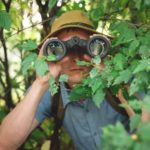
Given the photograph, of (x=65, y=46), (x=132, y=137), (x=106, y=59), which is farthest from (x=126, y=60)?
(x=132, y=137)

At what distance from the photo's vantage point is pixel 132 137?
3.75 feet

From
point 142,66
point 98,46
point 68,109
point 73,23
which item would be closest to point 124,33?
point 98,46

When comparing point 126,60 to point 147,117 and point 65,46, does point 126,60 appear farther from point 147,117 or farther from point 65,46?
point 147,117

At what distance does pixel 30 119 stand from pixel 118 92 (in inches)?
20.7

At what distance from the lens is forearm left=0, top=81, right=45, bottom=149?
2.32 meters

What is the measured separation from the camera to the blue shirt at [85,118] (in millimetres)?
2415

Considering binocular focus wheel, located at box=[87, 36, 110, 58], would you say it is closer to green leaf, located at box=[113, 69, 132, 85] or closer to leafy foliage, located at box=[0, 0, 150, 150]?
leafy foliage, located at box=[0, 0, 150, 150]

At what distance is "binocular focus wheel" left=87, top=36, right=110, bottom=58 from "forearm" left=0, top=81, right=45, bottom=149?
1.18ft

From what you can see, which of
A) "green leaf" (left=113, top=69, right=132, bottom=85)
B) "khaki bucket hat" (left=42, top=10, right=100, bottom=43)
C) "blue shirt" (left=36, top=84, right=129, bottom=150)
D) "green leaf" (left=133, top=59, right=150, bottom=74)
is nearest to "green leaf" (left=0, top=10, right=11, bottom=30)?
"khaki bucket hat" (left=42, top=10, right=100, bottom=43)

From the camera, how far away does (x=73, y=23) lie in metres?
2.35

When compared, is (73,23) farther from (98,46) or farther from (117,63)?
(117,63)

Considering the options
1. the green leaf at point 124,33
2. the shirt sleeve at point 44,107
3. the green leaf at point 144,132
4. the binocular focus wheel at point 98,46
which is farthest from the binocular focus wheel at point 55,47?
the green leaf at point 144,132

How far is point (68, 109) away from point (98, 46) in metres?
0.51

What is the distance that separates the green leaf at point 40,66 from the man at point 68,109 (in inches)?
12.2
